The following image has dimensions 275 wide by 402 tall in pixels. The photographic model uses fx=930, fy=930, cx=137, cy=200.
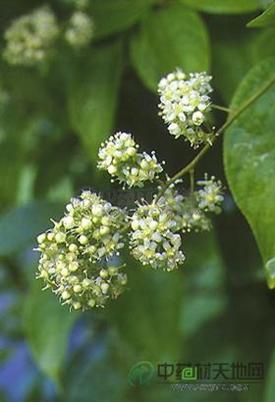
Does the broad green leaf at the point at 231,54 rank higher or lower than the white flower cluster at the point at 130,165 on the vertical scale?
higher

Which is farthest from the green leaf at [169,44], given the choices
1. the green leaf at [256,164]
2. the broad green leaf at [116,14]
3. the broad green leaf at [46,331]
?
the broad green leaf at [46,331]

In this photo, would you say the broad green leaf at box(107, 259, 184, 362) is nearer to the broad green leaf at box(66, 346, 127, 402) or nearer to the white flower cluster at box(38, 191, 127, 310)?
the broad green leaf at box(66, 346, 127, 402)

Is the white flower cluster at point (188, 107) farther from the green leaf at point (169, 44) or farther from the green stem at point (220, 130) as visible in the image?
the green leaf at point (169, 44)

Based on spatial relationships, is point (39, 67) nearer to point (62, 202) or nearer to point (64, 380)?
point (62, 202)

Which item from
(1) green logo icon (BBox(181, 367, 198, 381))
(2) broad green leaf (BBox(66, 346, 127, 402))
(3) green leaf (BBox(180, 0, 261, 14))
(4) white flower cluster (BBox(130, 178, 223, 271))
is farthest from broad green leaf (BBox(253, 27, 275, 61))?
(2) broad green leaf (BBox(66, 346, 127, 402))

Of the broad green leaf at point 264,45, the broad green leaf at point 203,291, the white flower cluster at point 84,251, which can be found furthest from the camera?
the broad green leaf at point 203,291

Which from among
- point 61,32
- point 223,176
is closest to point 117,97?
point 61,32
